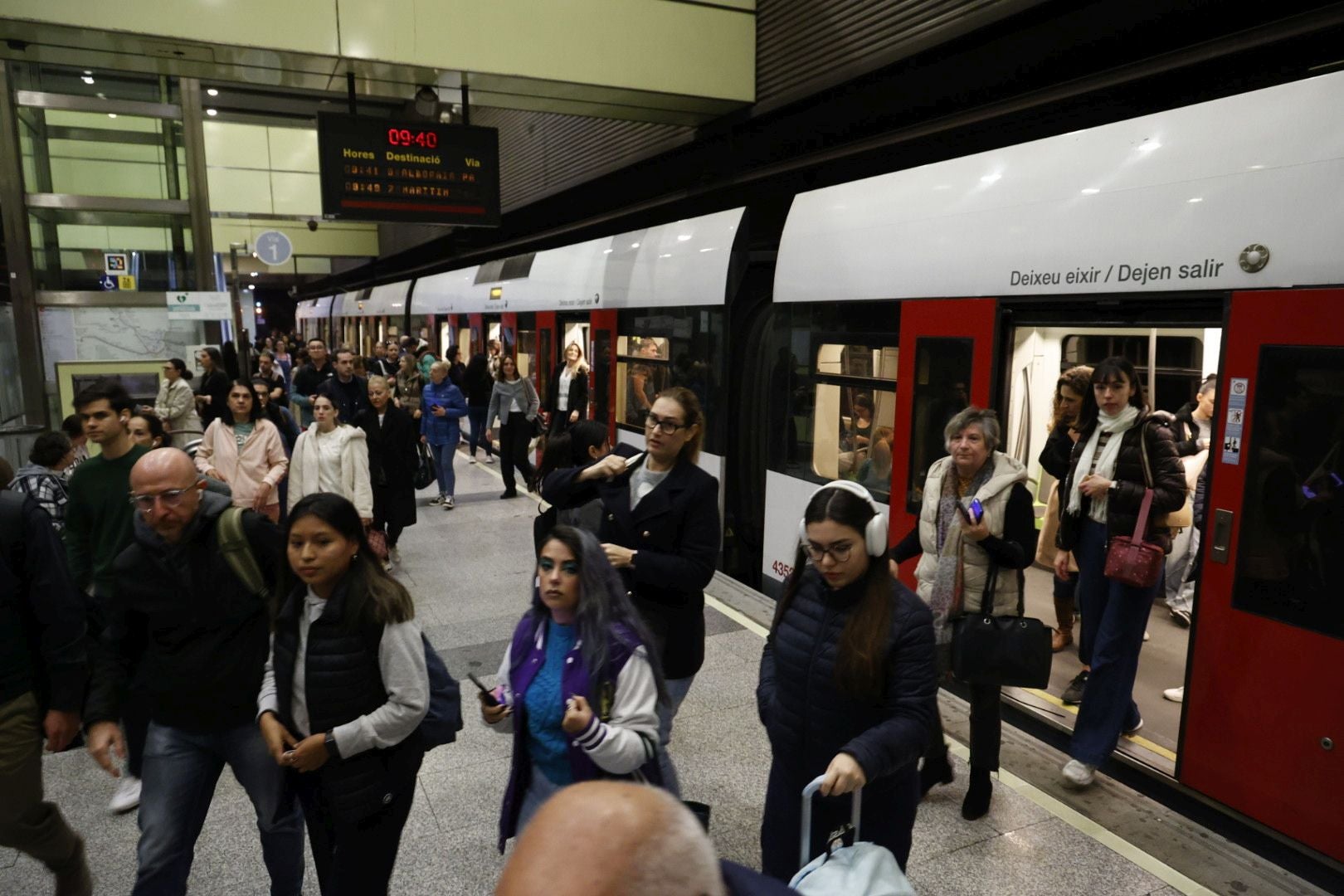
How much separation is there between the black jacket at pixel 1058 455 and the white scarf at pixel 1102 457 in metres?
0.29

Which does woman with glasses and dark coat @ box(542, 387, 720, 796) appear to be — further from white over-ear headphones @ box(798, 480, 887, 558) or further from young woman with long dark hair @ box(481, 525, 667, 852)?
white over-ear headphones @ box(798, 480, 887, 558)

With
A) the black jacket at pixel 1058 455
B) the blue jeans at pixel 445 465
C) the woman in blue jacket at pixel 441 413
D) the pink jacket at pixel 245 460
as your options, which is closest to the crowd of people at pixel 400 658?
the black jacket at pixel 1058 455

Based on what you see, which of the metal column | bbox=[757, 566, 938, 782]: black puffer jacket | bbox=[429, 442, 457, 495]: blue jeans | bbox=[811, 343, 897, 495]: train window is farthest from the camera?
bbox=[429, 442, 457, 495]: blue jeans

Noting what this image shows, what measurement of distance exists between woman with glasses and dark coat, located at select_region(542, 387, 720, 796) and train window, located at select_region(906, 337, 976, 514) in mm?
1768

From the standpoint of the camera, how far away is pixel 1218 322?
3.36 meters

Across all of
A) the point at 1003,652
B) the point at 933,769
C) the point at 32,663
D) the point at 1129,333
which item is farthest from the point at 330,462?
the point at 1129,333

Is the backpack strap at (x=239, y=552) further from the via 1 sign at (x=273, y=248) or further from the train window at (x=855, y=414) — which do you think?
the via 1 sign at (x=273, y=248)

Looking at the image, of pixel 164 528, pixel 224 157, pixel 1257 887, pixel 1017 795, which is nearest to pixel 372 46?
pixel 164 528

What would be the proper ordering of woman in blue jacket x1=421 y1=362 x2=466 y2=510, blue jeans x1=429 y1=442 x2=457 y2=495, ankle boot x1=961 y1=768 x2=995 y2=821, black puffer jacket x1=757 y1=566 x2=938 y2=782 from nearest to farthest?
black puffer jacket x1=757 y1=566 x2=938 y2=782
ankle boot x1=961 y1=768 x2=995 y2=821
woman in blue jacket x1=421 y1=362 x2=466 y2=510
blue jeans x1=429 y1=442 x2=457 y2=495

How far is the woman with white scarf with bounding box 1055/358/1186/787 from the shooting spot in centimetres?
381

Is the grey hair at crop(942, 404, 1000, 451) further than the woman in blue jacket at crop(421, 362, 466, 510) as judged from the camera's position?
No

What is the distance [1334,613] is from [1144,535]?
0.85 meters

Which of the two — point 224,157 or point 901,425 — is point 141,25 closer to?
point 901,425

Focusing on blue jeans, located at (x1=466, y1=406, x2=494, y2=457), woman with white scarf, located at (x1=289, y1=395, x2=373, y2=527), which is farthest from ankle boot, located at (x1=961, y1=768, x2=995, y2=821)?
blue jeans, located at (x1=466, y1=406, x2=494, y2=457)
